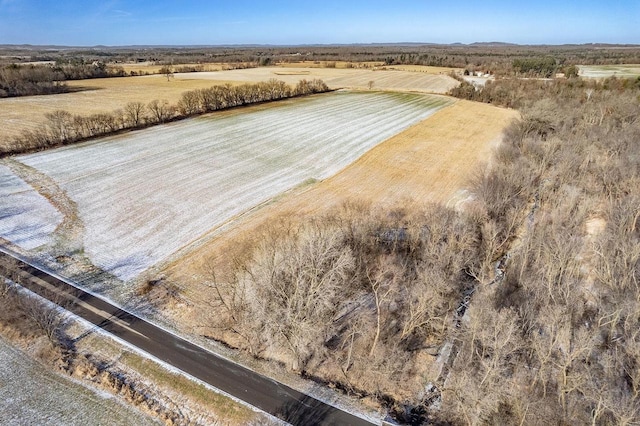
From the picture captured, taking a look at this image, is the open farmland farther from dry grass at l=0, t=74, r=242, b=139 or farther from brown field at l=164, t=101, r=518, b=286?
brown field at l=164, t=101, r=518, b=286

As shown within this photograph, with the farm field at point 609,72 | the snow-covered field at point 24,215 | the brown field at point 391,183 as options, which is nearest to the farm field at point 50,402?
the brown field at point 391,183

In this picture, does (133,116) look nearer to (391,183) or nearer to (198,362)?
(391,183)

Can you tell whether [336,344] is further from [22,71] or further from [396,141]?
[22,71]

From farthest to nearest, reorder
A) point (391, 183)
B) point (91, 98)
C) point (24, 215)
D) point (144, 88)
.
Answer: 1. point (144, 88)
2. point (91, 98)
3. point (391, 183)
4. point (24, 215)

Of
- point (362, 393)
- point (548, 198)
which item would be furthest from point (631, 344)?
point (548, 198)

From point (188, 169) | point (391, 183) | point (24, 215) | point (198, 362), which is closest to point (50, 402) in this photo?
point (198, 362)

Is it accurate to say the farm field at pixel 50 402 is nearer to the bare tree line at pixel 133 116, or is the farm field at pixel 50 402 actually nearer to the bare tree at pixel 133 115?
the bare tree line at pixel 133 116
